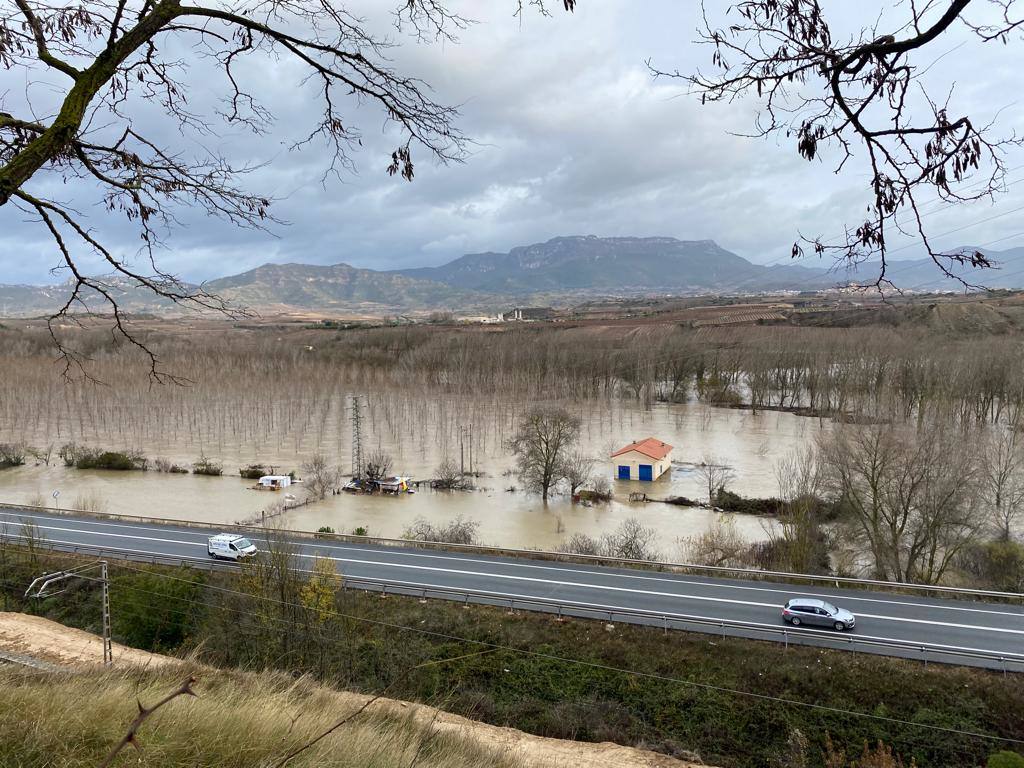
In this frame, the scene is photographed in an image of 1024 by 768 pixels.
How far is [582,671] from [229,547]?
29.5 ft

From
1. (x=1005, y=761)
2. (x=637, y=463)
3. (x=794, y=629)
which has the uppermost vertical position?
(x=1005, y=761)

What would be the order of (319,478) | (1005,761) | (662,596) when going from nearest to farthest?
(1005,761) → (662,596) → (319,478)

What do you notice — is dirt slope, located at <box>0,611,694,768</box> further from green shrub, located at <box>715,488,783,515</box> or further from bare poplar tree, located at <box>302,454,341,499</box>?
bare poplar tree, located at <box>302,454,341,499</box>

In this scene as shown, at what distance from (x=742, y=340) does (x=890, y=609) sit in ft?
146

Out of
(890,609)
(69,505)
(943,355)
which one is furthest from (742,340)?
(69,505)

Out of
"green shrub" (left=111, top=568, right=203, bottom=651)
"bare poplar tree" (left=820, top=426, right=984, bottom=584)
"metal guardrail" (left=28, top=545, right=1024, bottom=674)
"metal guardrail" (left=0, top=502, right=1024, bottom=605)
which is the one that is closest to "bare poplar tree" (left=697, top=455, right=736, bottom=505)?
"bare poplar tree" (left=820, top=426, right=984, bottom=584)

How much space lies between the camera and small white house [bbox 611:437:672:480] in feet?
82.1

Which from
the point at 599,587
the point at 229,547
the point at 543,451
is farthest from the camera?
the point at 543,451

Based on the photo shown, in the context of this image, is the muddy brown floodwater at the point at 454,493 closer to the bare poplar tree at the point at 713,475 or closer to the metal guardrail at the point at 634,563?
the bare poplar tree at the point at 713,475

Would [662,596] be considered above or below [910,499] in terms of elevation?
below

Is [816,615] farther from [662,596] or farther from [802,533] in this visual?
[802,533]

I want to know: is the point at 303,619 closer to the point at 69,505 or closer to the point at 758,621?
the point at 758,621

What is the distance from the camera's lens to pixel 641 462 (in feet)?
82.8

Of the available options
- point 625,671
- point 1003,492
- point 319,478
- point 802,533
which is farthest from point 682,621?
point 319,478
